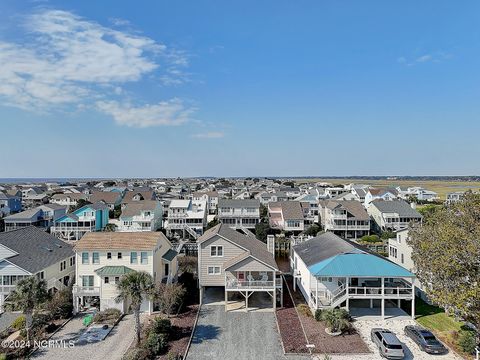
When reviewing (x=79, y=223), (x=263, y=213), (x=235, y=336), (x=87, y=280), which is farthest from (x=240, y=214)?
(x=235, y=336)

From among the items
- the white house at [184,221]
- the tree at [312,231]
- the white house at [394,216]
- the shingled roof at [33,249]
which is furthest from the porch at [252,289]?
the white house at [394,216]

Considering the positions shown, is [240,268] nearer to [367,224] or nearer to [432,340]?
[432,340]

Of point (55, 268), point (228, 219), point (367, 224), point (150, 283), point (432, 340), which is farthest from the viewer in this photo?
point (228, 219)

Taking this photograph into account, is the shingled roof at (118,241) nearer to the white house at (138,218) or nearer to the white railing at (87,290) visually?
the white railing at (87,290)

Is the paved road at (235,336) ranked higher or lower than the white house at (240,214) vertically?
lower

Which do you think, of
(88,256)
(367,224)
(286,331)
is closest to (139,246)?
(88,256)

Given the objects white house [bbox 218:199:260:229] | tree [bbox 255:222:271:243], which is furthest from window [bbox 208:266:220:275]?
white house [bbox 218:199:260:229]

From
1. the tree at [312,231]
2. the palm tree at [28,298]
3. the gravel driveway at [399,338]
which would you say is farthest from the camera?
the tree at [312,231]
